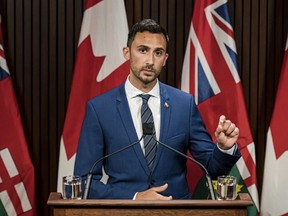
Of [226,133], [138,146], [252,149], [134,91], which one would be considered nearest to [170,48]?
[252,149]

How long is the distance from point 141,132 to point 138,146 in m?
0.07

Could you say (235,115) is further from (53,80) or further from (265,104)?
(53,80)

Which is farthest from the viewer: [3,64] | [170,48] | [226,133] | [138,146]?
[170,48]

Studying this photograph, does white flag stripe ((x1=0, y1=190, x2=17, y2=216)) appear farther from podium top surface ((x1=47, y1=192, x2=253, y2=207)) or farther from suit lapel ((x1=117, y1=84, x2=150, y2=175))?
podium top surface ((x1=47, y1=192, x2=253, y2=207))

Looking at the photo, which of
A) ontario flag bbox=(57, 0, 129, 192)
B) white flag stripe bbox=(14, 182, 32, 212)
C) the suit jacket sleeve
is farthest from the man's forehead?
white flag stripe bbox=(14, 182, 32, 212)

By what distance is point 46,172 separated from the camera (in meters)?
3.05

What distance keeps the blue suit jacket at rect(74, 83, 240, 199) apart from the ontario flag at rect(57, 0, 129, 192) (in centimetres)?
70

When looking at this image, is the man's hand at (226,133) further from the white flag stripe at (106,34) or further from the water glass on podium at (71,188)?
the white flag stripe at (106,34)

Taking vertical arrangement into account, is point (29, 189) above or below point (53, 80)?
below

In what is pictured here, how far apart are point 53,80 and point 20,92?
18 cm

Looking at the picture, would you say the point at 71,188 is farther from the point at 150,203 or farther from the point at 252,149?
the point at 252,149

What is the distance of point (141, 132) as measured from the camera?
2.06 m

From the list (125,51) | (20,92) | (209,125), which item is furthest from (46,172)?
(125,51)

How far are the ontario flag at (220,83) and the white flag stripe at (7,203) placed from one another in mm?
864
